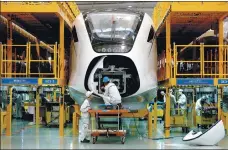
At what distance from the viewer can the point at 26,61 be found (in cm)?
1734

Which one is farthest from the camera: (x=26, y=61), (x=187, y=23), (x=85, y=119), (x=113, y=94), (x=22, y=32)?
(x=22, y=32)

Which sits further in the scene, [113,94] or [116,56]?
[116,56]

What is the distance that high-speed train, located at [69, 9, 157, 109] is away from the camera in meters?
15.3

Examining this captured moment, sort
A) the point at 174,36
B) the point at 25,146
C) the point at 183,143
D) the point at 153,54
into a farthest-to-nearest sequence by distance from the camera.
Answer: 1. the point at 174,36
2. the point at 153,54
3. the point at 183,143
4. the point at 25,146

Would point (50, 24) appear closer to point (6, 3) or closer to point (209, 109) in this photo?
point (6, 3)

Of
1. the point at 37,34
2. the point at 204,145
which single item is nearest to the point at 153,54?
the point at 204,145

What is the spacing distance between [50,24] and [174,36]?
6.84 metres

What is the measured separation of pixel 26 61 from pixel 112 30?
3.69m

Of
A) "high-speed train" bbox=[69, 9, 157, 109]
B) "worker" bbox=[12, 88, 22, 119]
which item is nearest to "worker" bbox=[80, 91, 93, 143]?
"high-speed train" bbox=[69, 9, 157, 109]

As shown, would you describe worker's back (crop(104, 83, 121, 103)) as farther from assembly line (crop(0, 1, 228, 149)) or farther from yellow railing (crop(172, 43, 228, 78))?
yellow railing (crop(172, 43, 228, 78))

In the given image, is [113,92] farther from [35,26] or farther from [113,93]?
[35,26]

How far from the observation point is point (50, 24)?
21.1 meters

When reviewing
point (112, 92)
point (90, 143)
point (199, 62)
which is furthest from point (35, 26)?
point (90, 143)

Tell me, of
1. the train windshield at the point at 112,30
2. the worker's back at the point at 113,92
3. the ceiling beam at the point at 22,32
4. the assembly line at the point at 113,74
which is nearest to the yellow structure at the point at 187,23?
the assembly line at the point at 113,74
